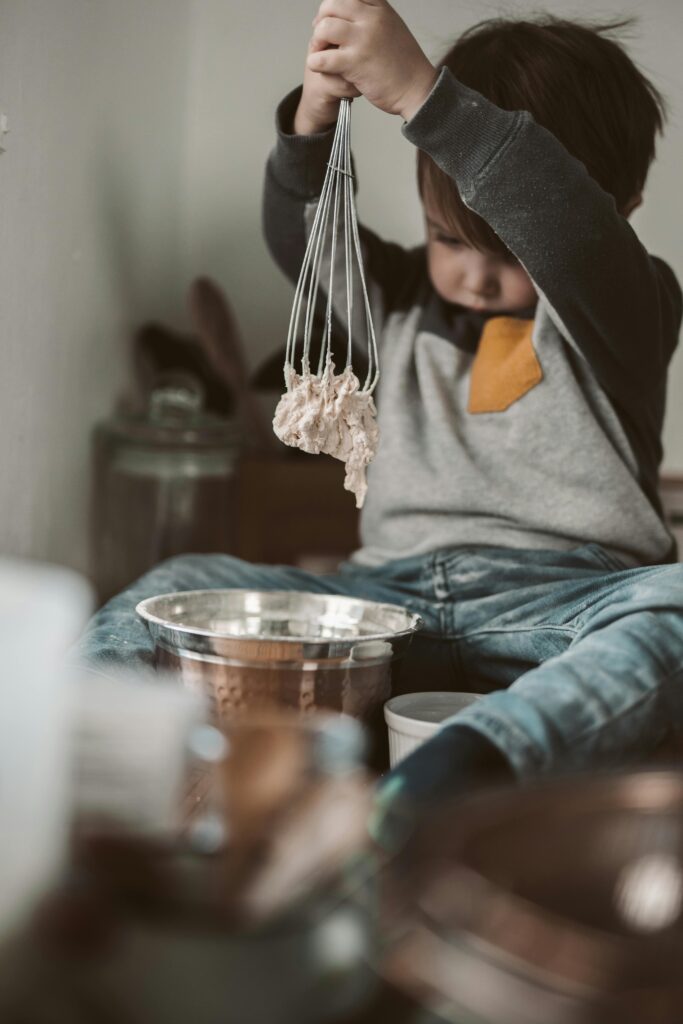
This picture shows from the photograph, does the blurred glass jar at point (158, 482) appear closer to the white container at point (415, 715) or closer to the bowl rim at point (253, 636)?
the bowl rim at point (253, 636)

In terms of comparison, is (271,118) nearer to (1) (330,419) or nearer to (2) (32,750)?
(1) (330,419)

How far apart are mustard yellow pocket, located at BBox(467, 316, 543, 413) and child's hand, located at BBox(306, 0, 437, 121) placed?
0.96ft

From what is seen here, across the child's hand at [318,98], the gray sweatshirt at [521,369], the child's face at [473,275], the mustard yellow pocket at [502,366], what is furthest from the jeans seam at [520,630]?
the child's hand at [318,98]

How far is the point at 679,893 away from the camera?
43 cm

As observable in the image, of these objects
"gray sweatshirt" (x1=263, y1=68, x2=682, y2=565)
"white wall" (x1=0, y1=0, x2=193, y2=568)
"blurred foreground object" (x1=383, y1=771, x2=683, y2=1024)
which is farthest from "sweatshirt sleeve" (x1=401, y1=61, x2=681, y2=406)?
"blurred foreground object" (x1=383, y1=771, x2=683, y2=1024)

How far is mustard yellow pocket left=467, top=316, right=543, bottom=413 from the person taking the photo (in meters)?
1.00

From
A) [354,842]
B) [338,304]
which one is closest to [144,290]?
[338,304]

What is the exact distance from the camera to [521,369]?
1.00 m

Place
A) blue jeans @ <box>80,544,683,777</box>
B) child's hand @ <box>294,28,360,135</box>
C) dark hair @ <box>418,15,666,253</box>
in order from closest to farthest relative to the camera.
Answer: blue jeans @ <box>80,544,683,777</box>, child's hand @ <box>294,28,360,135</box>, dark hair @ <box>418,15,666,253</box>

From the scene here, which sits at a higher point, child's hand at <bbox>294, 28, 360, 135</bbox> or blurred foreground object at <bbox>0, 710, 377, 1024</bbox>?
child's hand at <bbox>294, 28, 360, 135</bbox>

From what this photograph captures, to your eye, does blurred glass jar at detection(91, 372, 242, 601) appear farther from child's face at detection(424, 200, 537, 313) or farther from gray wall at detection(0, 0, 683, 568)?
child's face at detection(424, 200, 537, 313)

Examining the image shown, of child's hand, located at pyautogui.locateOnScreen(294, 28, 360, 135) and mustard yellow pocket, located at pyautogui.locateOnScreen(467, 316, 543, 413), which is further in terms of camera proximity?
mustard yellow pocket, located at pyautogui.locateOnScreen(467, 316, 543, 413)

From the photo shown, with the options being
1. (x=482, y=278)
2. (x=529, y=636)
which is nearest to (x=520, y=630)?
(x=529, y=636)

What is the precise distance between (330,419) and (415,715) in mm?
234
